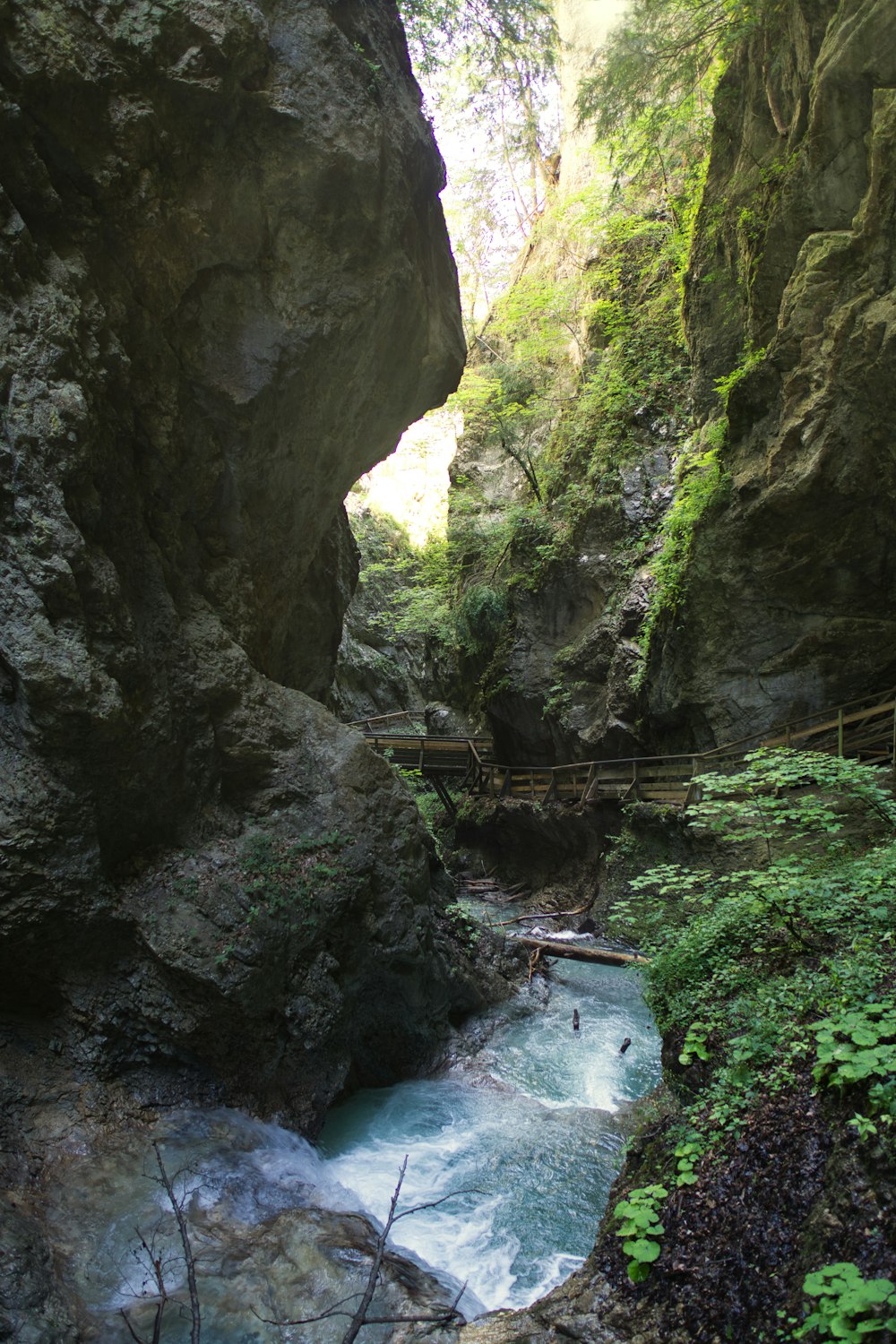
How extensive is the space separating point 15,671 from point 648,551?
43.4 ft

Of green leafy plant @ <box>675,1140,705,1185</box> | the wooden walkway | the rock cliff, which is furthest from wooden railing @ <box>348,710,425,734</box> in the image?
green leafy plant @ <box>675,1140,705,1185</box>

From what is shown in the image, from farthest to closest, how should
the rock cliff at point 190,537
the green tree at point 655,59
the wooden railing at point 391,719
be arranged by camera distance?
the wooden railing at point 391,719 → the green tree at point 655,59 → the rock cliff at point 190,537

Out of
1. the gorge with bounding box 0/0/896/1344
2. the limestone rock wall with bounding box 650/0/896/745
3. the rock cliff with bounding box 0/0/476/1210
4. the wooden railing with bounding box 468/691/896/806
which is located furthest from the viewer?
the wooden railing with bounding box 468/691/896/806

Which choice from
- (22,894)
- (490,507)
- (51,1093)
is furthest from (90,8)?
(490,507)

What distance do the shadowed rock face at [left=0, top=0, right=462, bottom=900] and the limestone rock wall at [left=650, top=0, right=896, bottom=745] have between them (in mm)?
4958

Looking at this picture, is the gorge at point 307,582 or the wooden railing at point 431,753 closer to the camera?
the gorge at point 307,582

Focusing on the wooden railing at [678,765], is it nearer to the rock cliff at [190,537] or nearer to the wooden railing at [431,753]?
the wooden railing at [431,753]

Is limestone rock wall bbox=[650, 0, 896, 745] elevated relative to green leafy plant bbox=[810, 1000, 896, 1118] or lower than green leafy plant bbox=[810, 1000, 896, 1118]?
elevated

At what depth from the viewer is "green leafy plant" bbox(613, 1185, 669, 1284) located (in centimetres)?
314

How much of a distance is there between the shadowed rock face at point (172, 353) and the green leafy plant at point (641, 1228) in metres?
4.25

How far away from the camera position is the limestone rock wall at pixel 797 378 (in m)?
8.59

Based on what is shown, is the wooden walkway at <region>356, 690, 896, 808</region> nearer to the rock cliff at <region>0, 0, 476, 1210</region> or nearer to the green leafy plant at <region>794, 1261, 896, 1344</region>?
the rock cliff at <region>0, 0, 476, 1210</region>

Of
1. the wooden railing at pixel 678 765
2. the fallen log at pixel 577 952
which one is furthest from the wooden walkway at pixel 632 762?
the fallen log at pixel 577 952

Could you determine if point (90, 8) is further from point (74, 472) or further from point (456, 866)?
point (456, 866)
